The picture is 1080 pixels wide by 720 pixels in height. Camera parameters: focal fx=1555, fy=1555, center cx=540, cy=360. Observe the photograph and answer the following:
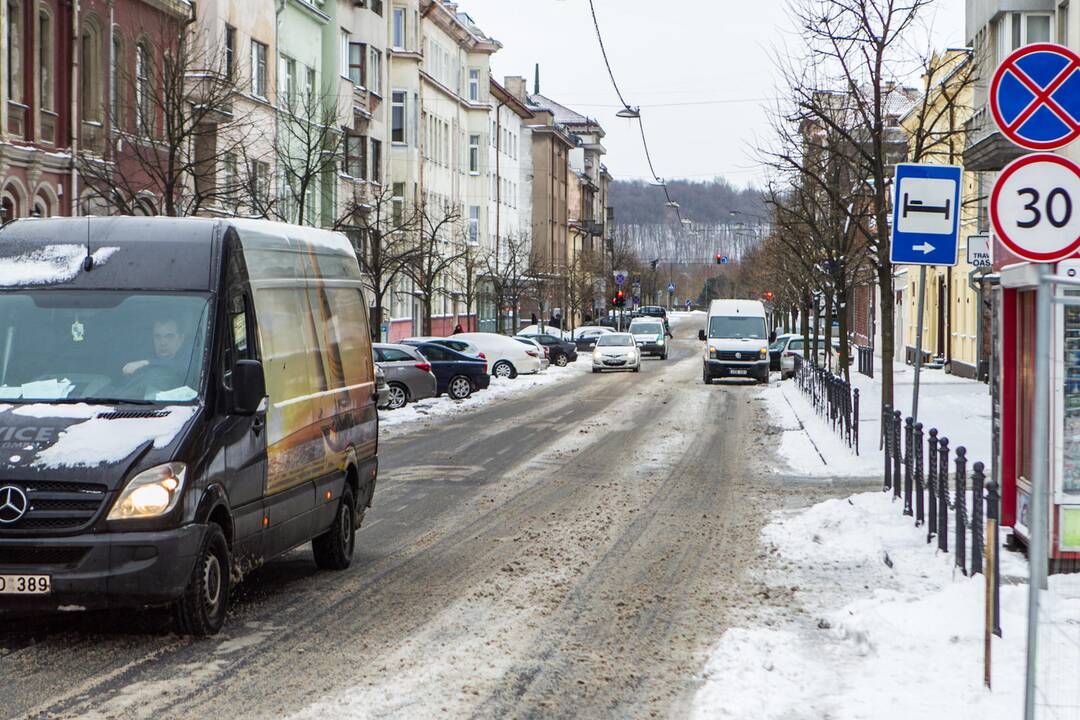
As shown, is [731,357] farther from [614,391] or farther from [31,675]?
[31,675]

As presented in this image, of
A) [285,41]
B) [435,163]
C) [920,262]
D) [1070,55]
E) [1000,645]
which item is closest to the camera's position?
[1070,55]

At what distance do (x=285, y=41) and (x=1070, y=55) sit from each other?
37.9m

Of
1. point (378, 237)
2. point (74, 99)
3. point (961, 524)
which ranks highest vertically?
point (74, 99)

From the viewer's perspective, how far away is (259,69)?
40250mm

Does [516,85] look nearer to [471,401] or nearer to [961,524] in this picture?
[471,401]

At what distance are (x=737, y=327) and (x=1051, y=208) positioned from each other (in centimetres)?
4013

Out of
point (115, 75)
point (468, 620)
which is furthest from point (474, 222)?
point (468, 620)

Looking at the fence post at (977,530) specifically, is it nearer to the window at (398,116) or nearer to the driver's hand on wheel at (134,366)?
the driver's hand on wheel at (134,366)

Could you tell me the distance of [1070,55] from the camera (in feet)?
23.2

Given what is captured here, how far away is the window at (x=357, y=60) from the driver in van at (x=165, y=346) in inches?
1739

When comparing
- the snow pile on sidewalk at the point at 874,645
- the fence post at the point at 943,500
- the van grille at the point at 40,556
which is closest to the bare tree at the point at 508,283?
the fence post at the point at 943,500

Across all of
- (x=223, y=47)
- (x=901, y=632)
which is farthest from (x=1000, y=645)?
(x=223, y=47)

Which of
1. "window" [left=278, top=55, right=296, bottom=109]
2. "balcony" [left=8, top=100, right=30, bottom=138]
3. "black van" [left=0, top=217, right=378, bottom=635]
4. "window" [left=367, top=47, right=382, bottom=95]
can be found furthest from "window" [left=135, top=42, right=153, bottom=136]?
"window" [left=367, top=47, right=382, bottom=95]

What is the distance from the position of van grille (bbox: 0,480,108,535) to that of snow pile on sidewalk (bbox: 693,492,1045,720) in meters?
3.15
